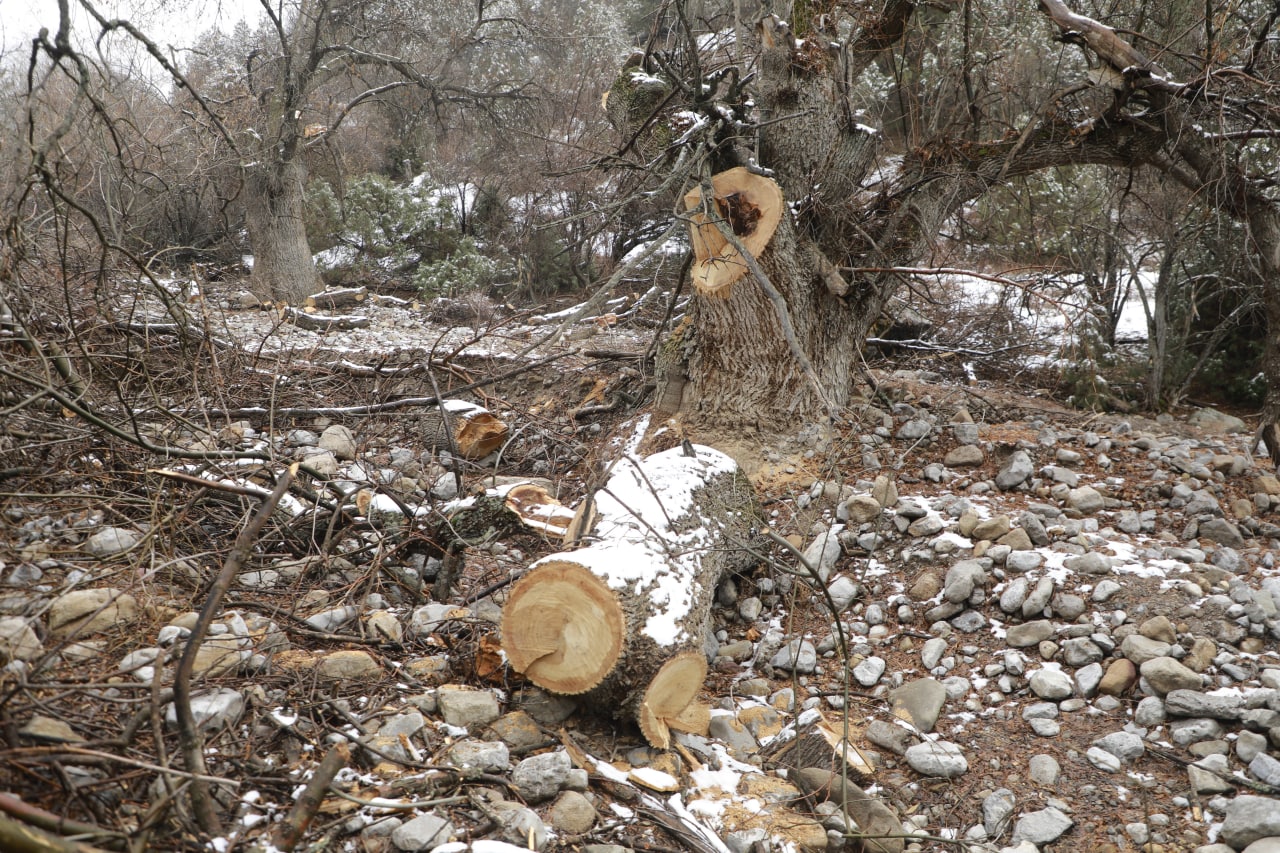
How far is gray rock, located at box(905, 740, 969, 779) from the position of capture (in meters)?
2.66

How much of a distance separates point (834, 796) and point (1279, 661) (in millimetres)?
1712

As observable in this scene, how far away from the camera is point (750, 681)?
321 cm

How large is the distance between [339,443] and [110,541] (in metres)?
2.16

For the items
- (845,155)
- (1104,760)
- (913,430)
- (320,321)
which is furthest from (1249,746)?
(320,321)

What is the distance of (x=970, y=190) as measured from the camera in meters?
4.91

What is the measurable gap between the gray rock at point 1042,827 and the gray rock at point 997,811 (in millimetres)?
37

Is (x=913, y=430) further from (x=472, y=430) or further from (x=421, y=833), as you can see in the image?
(x=421, y=833)

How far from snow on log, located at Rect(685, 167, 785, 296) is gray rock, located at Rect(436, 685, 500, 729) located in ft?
8.48

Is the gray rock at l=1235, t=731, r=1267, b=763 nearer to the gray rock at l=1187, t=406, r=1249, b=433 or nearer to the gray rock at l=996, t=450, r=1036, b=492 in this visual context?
the gray rock at l=996, t=450, r=1036, b=492

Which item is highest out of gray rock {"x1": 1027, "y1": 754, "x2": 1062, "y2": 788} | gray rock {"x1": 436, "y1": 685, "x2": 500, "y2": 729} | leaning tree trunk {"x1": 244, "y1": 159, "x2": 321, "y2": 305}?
leaning tree trunk {"x1": 244, "y1": 159, "x2": 321, "y2": 305}

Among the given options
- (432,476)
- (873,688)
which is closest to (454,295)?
(432,476)

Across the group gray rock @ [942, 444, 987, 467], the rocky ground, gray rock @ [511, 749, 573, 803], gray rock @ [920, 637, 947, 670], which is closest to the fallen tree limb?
the rocky ground

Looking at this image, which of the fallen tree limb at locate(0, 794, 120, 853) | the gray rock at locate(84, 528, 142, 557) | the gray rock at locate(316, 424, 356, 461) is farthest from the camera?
the gray rock at locate(316, 424, 356, 461)

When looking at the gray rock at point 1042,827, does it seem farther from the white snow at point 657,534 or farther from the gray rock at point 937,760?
the white snow at point 657,534
